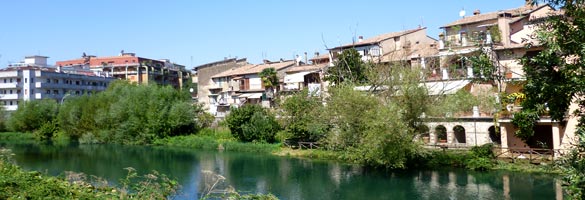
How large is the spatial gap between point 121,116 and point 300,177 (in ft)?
95.3

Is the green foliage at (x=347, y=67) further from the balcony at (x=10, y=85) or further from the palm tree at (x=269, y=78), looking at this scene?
the balcony at (x=10, y=85)

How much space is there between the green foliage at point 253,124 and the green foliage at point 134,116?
327 inches

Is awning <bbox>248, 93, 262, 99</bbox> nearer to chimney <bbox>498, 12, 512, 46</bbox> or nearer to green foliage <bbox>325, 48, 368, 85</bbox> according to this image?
green foliage <bbox>325, 48, 368, 85</bbox>

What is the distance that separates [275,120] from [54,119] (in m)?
30.5

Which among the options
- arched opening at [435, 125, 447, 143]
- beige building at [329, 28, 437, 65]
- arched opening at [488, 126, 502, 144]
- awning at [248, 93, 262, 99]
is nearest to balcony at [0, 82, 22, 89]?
awning at [248, 93, 262, 99]

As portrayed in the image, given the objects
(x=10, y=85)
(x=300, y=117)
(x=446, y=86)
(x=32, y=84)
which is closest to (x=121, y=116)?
(x=300, y=117)

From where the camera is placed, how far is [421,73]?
1240 inches

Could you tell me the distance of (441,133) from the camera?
34.9 m

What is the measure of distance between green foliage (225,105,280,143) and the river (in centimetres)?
274

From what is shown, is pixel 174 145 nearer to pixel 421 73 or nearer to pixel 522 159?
pixel 421 73

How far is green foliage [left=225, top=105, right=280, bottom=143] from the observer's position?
44.0m

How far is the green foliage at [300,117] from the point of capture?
39.3m

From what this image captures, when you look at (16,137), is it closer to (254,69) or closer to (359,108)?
(254,69)

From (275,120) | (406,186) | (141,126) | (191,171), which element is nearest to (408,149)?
(406,186)
